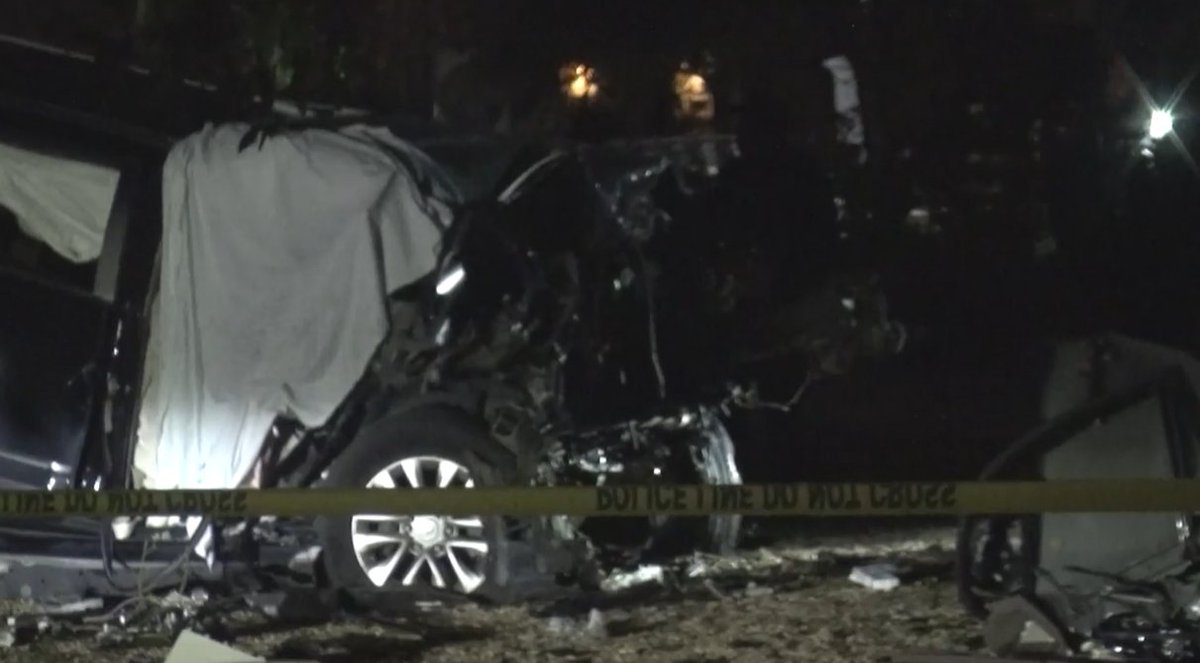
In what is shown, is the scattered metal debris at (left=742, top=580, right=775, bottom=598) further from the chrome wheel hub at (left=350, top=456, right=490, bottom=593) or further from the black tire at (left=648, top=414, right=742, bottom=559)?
the chrome wheel hub at (left=350, top=456, right=490, bottom=593)

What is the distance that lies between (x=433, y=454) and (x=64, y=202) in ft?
4.07

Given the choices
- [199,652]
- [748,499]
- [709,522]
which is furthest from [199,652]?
[748,499]

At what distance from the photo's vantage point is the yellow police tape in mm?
4254

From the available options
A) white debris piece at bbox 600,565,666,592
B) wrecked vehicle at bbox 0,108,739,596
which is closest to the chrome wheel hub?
wrecked vehicle at bbox 0,108,739,596

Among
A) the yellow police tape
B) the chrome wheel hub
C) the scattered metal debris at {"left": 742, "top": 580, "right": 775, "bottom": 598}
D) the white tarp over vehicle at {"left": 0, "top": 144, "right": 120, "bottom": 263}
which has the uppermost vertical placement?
the white tarp over vehicle at {"left": 0, "top": 144, "right": 120, "bottom": 263}

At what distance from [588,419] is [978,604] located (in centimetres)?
120

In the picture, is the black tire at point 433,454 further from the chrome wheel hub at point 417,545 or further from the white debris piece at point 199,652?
the white debris piece at point 199,652

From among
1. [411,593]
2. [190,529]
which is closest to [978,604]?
[411,593]

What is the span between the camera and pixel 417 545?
438 cm

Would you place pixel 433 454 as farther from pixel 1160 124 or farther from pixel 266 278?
pixel 1160 124

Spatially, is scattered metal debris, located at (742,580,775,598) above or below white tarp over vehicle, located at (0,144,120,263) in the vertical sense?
below

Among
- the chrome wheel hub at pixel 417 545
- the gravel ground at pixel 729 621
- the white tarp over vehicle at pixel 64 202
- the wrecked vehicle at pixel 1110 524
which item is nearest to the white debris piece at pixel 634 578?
the gravel ground at pixel 729 621

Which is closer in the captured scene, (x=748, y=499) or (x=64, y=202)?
(x=748, y=499)

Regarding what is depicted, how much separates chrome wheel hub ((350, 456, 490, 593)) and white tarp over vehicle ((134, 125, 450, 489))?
0.28m
